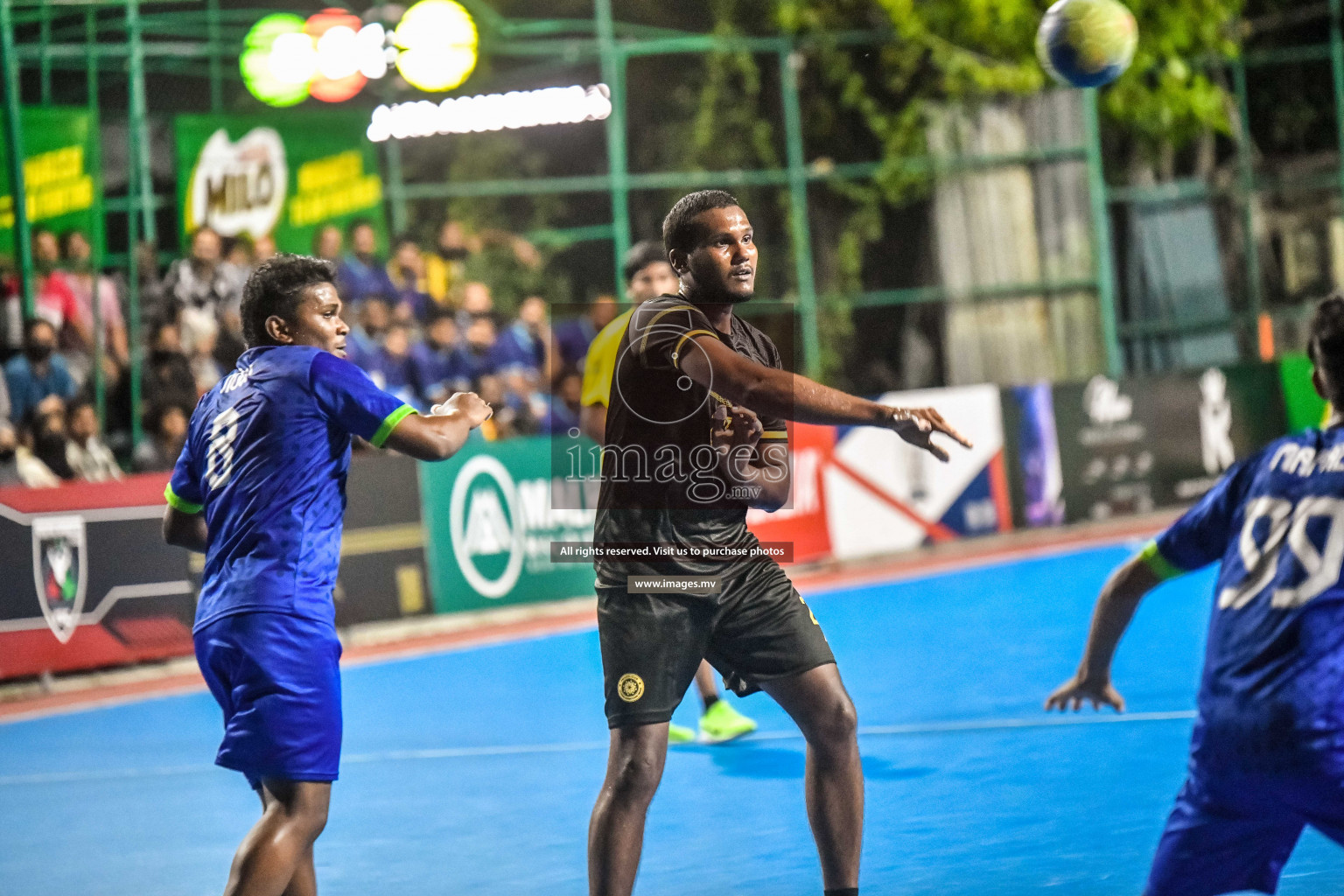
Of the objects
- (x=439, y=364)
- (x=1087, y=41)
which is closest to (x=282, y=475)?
(x=1087, y=41)

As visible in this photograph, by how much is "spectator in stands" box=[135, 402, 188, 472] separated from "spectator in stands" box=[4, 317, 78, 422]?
766 mm

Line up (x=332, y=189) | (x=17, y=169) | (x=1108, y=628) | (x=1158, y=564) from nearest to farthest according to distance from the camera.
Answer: (x=1158, y=564), (x=1108, y=628), (x=17, y=169), (x=332, y=189)

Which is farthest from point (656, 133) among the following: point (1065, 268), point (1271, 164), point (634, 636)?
point (634, 636)

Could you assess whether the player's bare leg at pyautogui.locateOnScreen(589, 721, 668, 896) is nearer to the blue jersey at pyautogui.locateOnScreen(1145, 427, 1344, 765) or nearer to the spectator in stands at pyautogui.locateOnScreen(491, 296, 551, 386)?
the blue jersey at pyautogui.locateOnScreen(1145, 427, 1344, 765)

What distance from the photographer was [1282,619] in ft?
10.8

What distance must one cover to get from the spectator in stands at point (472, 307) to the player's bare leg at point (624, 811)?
11.6 m

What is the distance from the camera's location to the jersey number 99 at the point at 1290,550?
3.27 meters

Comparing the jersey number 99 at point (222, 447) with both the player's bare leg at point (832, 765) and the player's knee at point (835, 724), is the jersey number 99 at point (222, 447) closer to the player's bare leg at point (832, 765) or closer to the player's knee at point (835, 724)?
the player's bare leg at point (832, 765)

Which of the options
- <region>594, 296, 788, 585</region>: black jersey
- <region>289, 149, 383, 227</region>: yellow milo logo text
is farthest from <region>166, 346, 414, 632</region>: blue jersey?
<region>289, 149, 383, 227</region>: yellow milo logo text

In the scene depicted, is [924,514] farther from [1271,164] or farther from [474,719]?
[1271,164]

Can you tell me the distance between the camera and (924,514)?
15.8 meters

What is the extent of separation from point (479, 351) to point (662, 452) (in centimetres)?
1119

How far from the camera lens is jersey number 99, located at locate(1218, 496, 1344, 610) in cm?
327

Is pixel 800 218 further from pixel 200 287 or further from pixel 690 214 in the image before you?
pixel 690 214
